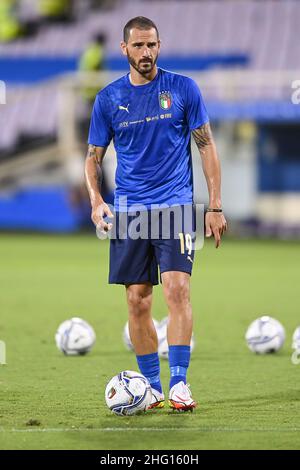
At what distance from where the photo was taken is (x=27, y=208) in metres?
25.6

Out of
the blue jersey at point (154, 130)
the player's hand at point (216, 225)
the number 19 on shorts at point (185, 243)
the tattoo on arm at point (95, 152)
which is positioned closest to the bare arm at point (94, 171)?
the tattoo on arm at point (95, 152)

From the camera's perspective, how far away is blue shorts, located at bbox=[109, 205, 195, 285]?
23.4ft

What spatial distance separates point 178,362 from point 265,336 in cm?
267

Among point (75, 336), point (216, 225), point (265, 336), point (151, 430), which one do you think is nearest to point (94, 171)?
point (216, 225)

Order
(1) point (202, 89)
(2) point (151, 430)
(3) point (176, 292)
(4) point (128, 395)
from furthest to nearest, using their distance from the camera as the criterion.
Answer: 1. (1) point (202, 89)
2. (3) point (176, 292)
3. (4) point (128, 395)
4. (2) point (151, 430)

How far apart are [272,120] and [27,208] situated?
559 centimetres

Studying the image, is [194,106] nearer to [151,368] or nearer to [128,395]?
[151,368]

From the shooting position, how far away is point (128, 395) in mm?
6812

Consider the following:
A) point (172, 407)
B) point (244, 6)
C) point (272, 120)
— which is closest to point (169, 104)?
point (172, 407)

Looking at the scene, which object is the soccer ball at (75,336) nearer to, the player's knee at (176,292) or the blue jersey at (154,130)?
the blue jersey at (154,130)

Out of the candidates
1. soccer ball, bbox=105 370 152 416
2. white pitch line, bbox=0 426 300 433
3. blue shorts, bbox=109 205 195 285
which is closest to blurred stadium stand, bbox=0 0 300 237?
blue shorts, bbox=109 205 195 285

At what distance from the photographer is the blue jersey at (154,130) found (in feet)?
23.4

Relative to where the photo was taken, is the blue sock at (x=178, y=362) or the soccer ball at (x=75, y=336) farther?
the soccer ball at (x=75, y=336)

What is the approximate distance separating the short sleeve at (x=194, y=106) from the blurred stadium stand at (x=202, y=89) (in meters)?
15.9
